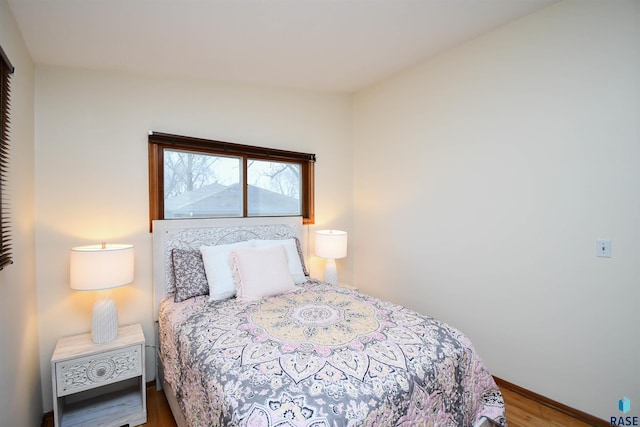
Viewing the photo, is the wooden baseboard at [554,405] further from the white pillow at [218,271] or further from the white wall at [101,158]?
the white wall at [101,158]

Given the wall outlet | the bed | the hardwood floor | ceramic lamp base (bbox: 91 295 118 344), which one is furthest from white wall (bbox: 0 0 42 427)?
the wall outlet

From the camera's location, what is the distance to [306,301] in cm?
200

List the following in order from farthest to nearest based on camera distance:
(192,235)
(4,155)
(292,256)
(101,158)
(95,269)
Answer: (292,256) → (192,235) → (101,158) → (95,269) → (4,155)

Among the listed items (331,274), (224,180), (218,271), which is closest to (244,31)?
(224,180)

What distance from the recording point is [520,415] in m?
1.90

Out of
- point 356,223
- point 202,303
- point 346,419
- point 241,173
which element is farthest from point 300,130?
point 346,419

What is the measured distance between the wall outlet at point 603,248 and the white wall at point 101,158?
8.98 ft

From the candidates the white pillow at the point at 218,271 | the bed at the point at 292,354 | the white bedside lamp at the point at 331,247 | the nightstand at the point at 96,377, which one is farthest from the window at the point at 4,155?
the white bedside lamp at the point at 331,247

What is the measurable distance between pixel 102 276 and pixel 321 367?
4.84 ft

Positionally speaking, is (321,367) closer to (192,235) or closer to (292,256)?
(292,256)

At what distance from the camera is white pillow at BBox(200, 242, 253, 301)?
6.81 ft

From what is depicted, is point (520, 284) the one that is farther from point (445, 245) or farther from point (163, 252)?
point (163, 252)

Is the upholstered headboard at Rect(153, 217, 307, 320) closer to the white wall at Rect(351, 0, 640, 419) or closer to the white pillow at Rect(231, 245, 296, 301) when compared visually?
the white pillow at Rect(231, 245, 296, 301)

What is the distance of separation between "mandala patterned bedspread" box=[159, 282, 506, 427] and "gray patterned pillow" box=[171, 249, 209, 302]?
0.17 meters
